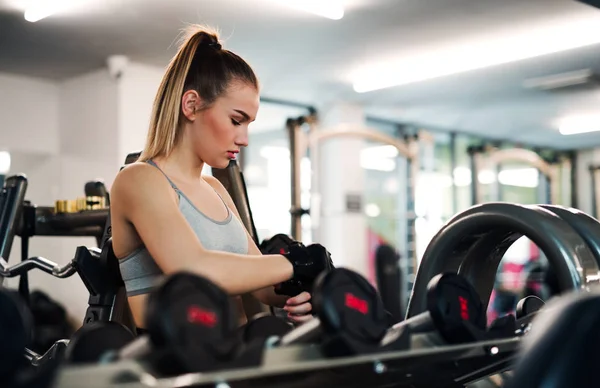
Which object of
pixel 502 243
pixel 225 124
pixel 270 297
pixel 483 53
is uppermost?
pixel 483 53

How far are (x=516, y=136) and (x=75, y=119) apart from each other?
7.29 m

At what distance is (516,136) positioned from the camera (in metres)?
11.9

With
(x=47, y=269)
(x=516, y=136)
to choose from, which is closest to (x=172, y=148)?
(x=47, y=269)

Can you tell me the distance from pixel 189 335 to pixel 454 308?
36 cm

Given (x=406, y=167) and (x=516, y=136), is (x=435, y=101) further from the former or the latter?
(x=516, y=136)

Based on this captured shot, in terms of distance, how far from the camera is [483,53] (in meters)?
7.02

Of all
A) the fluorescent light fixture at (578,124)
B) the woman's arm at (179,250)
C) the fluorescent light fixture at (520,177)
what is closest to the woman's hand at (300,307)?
the woman's arm at (179,250)

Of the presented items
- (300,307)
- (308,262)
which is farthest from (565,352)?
(300,307)

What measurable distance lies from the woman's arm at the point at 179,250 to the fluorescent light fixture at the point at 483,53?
5.66 metres

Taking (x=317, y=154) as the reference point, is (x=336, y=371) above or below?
below

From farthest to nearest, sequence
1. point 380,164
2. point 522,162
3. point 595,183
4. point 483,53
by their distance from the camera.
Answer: point 595,183, point 522,162, point 380,164, point 483,53

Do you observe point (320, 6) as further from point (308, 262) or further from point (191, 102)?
point (308, 262)

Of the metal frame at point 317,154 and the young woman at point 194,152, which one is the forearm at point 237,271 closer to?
the young woman at point 194,152

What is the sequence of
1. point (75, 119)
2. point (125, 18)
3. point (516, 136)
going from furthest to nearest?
point (516, 136), point (75, 119), point (125, 18)
